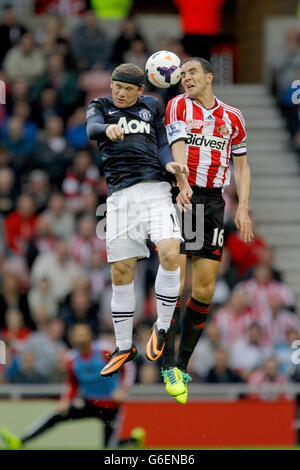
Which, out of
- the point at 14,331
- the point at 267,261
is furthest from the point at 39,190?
the point at 267,261

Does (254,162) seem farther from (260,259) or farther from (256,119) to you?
(260,259)

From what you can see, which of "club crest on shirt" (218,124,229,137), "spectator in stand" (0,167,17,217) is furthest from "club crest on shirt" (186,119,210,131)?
"spectator in stand" (0,167,17,217)

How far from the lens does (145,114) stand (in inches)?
365

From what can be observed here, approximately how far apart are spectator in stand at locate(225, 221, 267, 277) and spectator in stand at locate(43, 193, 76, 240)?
7.76 ft

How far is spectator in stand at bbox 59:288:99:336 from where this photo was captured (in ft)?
49.4

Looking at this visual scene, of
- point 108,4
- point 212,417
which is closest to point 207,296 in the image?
point 212,417

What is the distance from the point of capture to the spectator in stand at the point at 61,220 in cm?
1571

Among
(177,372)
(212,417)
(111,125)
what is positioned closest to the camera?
(111,125)

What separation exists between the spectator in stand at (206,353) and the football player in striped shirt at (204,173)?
18.0 feet

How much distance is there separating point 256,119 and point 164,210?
31.2 feet

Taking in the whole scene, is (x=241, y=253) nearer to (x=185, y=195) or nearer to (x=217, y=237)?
(x=217, y=237)

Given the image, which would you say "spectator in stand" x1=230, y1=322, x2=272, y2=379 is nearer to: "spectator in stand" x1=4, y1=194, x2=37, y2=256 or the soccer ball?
"spectator in stand" x1=4, y1=194, x2=37, y2=256

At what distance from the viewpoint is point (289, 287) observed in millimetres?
17656

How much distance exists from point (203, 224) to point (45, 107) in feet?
24.2
